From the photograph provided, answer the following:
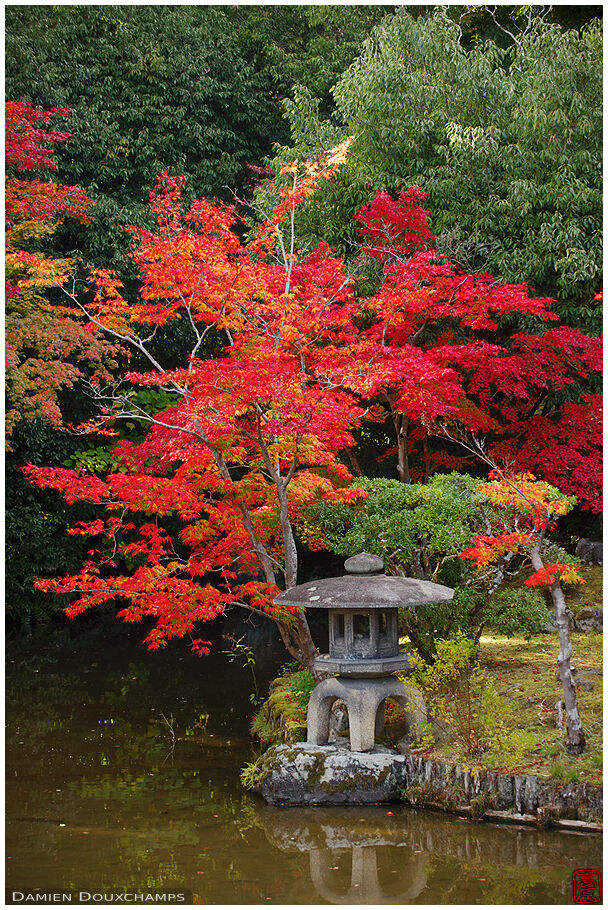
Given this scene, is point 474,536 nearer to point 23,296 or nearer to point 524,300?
point 524,300

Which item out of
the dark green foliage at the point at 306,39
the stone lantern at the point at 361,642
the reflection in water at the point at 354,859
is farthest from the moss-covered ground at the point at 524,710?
the dark green foliage at the point at 306,39

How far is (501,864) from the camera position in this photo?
5.57 m

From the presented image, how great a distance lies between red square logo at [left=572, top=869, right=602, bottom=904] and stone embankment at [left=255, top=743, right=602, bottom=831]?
0.61 metres

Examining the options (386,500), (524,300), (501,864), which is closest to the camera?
(501,864)

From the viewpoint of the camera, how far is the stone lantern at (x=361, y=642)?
702 cm

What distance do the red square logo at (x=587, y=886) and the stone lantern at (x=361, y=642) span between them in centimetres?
209

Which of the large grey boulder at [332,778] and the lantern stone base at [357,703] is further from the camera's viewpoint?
the lantern stone base at [357,703]

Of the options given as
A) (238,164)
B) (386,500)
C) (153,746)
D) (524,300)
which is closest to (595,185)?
(524,300)

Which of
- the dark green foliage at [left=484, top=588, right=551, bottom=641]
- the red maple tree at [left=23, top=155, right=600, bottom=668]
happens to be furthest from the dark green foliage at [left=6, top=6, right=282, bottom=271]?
the dark green foliage at [left=484, top=588, right=551, bottom=641]

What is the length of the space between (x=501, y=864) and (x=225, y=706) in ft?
16.3

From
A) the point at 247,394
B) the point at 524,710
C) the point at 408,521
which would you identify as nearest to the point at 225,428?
the point at 247,394

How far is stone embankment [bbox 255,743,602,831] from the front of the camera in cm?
605

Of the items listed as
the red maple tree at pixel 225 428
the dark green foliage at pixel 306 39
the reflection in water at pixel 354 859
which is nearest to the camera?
the reflection in water at pixel 354 859

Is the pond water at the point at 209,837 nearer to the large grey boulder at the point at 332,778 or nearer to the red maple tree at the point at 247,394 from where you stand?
the large grey boulder at the point at 332,778
